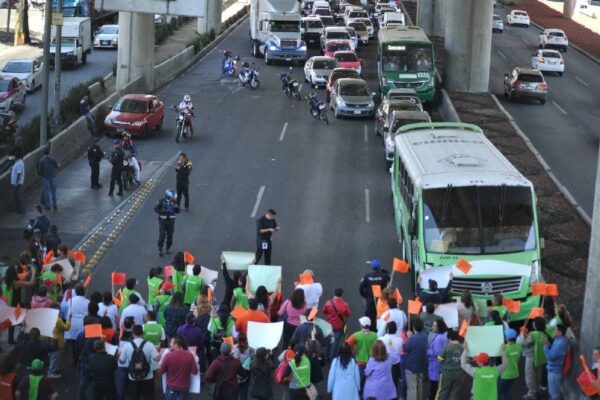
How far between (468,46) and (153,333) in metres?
39.3

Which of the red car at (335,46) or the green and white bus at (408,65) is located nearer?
the green and white bus at (408,65)

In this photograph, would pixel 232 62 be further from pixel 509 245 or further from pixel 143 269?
pixel 509 245

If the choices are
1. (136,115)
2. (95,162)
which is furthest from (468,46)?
(95,162)

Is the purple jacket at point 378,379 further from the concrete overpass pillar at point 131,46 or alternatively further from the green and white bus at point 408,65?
the concrete overpass pillar at point 131,46

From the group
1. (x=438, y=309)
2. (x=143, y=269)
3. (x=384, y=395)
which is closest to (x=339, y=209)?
(x=143, y=269)

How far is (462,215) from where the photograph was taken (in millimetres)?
22922

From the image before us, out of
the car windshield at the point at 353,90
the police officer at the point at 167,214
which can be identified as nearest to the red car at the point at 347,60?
the car windshield at the point at 353,90

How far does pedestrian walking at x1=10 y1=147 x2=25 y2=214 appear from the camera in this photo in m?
30.6

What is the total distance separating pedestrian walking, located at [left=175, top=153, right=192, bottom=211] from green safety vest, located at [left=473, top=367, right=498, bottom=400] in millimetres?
14849

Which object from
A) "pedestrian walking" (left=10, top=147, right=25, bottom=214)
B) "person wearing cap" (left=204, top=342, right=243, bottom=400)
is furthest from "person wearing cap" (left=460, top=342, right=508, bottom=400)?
"pedestrian walking" (left=10, top=147, right=25, bottom=214)

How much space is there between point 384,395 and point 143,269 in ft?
35.7

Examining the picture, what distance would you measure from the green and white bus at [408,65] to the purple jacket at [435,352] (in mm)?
32501

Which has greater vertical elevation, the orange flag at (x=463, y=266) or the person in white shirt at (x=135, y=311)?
the orange flag at (x=463, y=266)

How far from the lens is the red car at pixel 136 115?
4116cm
